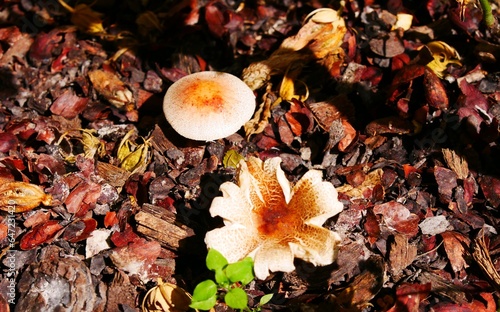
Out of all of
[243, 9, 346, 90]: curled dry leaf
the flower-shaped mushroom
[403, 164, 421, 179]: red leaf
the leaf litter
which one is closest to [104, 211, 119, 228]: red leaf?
the leaf litter

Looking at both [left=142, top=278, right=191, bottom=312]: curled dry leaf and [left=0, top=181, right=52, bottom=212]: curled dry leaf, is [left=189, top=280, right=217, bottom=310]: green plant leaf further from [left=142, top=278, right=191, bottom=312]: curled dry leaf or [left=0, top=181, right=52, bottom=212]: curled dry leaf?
[left=0, top=181, right=52, bottom=212]: curled dry leaf

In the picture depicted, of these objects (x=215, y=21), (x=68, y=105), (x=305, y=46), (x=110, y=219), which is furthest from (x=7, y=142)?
(x=305, y=46)

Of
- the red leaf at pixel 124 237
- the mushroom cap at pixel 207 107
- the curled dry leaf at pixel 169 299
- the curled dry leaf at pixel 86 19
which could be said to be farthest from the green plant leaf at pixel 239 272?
the curled dry leaf at pixel 86 19

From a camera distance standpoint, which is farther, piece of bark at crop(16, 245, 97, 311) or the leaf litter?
the leaf litter

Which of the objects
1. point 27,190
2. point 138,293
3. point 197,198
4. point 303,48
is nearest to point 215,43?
point 303,48

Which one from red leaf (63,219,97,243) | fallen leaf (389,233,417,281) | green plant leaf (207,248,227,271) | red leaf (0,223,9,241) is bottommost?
fallen leaf (389,233,417,281)

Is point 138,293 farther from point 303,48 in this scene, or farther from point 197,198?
point 303,48
